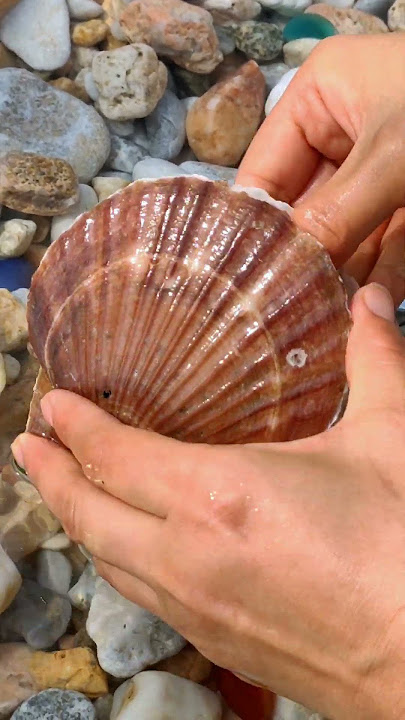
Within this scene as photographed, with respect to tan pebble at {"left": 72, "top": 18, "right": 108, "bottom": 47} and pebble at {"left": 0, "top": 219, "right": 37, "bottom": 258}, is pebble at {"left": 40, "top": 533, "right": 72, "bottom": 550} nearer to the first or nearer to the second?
pebble at {"left": 0, "top": 219, "right": 37, "bottom": 258}

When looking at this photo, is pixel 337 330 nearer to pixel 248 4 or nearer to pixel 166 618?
pixel 166 618

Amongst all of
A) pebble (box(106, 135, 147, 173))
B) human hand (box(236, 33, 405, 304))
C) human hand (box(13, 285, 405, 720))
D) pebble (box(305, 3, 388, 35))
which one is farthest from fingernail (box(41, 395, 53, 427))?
pebble (box(305, 3, 388, 35))

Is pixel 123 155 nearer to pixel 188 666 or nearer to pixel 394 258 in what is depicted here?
pixel 394 258

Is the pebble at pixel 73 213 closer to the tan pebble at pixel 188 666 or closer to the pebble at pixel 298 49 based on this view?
the pebble at pixel 298 49

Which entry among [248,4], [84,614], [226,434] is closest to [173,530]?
[226,434]

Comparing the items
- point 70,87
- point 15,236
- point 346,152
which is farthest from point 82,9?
point 346,152

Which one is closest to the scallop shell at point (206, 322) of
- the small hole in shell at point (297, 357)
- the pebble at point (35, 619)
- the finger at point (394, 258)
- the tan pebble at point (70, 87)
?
the small hole in shell at point (297, 357)

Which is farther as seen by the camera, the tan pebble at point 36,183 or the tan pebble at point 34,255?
the tan pebble at point 34,255

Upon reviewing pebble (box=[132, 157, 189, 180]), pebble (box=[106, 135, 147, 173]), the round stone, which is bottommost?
pebble (box=[106, 135, 147, 173])
